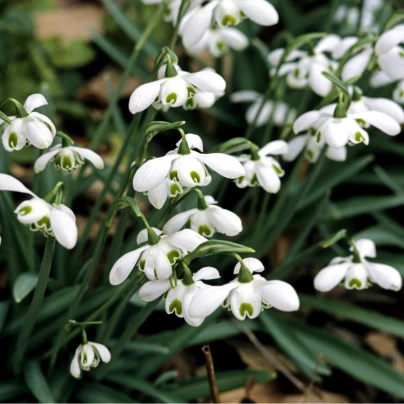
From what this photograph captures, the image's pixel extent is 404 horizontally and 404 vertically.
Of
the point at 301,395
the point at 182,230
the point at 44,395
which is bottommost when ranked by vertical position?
the point at 301,395

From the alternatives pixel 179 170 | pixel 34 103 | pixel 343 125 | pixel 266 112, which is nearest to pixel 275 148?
pixel 343 125

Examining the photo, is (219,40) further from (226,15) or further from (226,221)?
(226,221)

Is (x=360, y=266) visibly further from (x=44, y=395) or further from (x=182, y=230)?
(x=44, y=395)

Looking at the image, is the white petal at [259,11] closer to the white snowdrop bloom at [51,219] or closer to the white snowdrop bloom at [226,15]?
the white snowdrop bloom at [226,15]

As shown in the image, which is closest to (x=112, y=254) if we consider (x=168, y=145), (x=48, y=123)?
(x=48, y=123)

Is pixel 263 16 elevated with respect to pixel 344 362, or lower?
elevated

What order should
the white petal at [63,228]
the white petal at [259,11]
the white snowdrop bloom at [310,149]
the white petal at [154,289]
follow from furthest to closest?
1. the white snowdrop bloom at [310,149]
2. the white petal at [259,11]
3. the white petal at [154,289]
4. the white petal at [63,228]

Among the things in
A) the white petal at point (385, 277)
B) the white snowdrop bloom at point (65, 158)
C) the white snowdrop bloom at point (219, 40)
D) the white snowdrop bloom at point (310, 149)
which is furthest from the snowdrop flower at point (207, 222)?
the white snowdrop bloom at point (219, 40)
